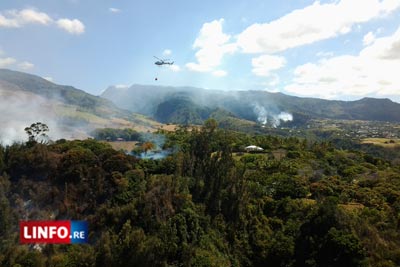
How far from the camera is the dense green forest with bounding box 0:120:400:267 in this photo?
155 ft

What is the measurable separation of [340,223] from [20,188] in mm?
54628

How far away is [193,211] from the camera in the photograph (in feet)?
179

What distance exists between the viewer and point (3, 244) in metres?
49.6

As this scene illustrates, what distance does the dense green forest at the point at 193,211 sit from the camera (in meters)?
47.3

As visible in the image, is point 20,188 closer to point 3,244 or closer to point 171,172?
point 3,244

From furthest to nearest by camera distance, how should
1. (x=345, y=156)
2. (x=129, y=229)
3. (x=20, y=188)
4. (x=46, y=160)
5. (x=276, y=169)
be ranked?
(x=345, y=156), (x=276, y=169), (x=46, y=160), (x=20, y=188), (x=129, y=229)

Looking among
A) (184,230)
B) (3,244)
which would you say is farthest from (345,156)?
(3,244)

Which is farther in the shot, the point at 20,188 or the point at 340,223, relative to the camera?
the point at 20,188

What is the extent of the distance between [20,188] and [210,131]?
3798 cm

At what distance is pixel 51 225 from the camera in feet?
174

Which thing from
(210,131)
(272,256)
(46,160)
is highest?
(210,131)

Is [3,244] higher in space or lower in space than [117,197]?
lower

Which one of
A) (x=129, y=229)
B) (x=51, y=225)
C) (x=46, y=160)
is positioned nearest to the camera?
(x=129, y=229)

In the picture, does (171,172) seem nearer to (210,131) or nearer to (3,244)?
(210,131)
